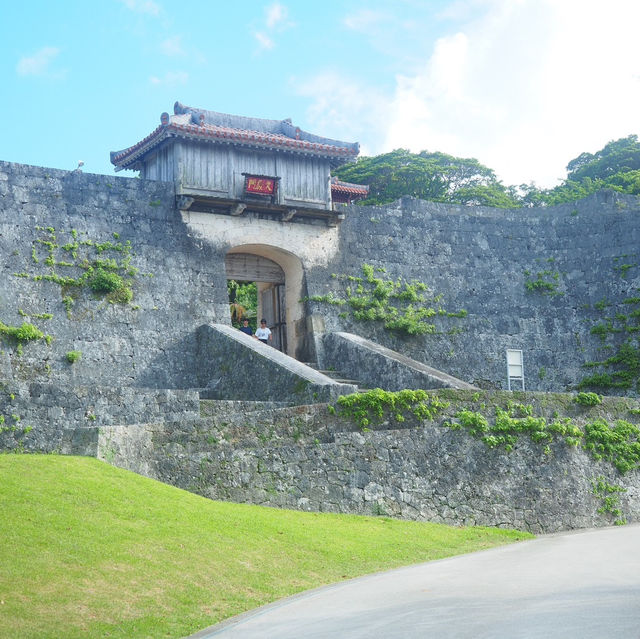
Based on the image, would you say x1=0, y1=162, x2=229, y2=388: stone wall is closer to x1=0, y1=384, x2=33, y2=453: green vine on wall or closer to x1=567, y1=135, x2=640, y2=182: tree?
x1=0, y1=384, x2=33, y2=453: green vine on wall

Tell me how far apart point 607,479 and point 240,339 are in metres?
8.59

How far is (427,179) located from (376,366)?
23.7 meters

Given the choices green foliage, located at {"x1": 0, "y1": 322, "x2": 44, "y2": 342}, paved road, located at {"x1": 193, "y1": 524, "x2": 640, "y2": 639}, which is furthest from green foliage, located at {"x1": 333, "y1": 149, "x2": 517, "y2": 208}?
paved road, located at {"x1": 193, "y1": 524, "x2": 640, "y2": 639}

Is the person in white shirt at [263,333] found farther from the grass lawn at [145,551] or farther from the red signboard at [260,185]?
the grass lawn at [145,551]

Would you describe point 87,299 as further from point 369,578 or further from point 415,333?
point 369,578

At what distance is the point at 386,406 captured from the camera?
15.7 meters

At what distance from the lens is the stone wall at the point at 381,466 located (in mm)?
13523

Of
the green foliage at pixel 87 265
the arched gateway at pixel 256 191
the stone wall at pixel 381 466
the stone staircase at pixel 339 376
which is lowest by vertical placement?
the stone wall at pixel 381 466

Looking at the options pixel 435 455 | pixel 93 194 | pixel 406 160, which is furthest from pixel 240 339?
pixel 406 160

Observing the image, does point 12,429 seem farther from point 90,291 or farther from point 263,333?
point 263,333

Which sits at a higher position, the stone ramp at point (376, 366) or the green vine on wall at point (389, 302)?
the green vine on wall at point (389, 302)

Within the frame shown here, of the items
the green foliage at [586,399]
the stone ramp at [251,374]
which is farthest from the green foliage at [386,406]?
the green foliage at [586,399]

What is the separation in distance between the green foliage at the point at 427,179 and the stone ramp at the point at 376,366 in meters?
19.4

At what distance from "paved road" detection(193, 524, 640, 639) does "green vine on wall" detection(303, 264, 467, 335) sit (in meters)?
13.7
